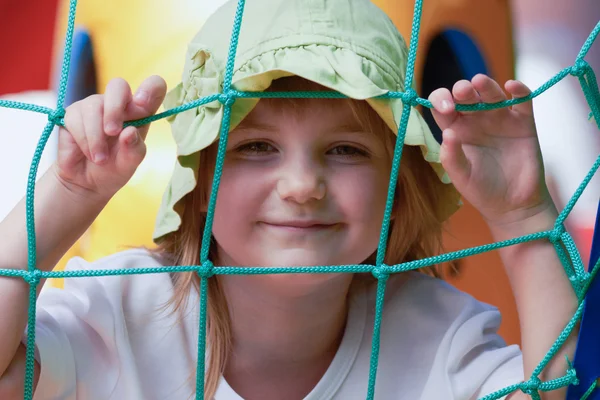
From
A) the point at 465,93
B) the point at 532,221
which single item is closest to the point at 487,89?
the point at 465,93

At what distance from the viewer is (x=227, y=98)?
0.66 m

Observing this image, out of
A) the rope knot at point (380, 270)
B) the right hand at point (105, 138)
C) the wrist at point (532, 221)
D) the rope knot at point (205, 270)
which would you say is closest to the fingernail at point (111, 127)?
the right hand at point (105, 138)

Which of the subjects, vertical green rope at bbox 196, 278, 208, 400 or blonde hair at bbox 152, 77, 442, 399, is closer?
vertical green rope at bbox 196, 278, 208, 400

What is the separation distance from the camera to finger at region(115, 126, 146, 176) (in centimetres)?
63

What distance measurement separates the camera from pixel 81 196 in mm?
687

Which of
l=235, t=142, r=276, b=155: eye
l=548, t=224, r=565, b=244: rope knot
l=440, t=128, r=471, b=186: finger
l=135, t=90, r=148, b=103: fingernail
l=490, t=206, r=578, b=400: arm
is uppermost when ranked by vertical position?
l=235, t=142, r=276, b=155: eye

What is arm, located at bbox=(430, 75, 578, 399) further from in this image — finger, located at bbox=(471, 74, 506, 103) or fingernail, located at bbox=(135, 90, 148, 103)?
fingernail, located at bbox=(135, 90, 148, 103)

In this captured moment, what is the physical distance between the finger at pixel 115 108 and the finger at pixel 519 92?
0.98ft

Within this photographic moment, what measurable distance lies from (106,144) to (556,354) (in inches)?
15.6

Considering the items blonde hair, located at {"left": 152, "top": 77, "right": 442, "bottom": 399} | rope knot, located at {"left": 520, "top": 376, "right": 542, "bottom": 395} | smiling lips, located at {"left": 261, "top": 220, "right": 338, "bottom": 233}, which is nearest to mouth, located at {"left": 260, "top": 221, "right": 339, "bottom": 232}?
smiling lips, located at {"left": 261, "top": 220, "right": 338, "bottom": 233}

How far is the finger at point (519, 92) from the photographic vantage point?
2.17 feet

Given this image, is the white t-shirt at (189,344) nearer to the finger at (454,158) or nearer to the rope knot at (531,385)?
the rope knot at (531,385)

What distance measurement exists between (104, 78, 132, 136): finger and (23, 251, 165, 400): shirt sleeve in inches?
8.1

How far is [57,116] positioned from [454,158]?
32 centimetres
